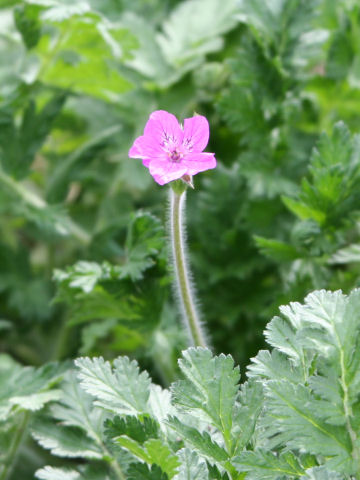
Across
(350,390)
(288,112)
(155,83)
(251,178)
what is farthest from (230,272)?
(350,390)

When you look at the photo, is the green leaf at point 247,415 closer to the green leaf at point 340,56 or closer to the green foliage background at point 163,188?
the green foliage background at point 163,188

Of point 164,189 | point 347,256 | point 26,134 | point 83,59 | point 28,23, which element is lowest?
point 347,256

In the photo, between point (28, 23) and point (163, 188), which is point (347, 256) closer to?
point (163, 188)

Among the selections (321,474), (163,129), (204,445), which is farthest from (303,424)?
(163,129)

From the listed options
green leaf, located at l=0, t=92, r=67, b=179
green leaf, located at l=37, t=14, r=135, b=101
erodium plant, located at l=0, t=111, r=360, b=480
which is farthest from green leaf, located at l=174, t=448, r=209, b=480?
green leaf, located at l=37, t=14, r=135, b=101

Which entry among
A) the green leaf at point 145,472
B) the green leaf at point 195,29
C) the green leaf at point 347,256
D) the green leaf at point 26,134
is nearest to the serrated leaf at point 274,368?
the green leaf at point 145,472

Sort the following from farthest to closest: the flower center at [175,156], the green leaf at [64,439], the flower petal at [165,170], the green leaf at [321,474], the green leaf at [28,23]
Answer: the green leaf at [28,23]
the green leaf at [64,439]
the flower center at [175,156]
the flower petal at [165,170]
the green leaf at [321,474]
